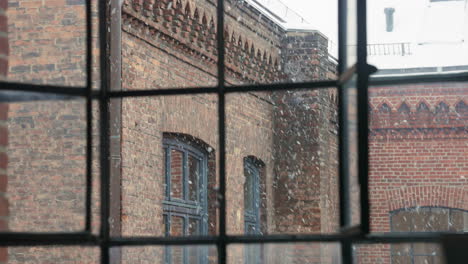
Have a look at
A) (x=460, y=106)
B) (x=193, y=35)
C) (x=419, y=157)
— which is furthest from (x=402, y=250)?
(x=193, y=35)

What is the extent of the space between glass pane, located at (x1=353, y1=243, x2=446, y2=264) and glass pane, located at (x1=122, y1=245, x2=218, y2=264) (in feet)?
18.7

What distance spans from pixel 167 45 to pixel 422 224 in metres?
8.76

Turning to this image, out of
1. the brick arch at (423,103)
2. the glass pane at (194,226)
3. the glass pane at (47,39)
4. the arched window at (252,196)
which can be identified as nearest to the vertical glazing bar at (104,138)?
the glass pane at (47,39)

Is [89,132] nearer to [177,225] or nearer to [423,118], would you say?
[177,225]

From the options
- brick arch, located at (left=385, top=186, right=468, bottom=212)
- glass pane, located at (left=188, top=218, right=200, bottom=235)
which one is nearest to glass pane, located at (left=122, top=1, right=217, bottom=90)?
glass pane, located at (left=188, top=218, right=200, bottom=235)

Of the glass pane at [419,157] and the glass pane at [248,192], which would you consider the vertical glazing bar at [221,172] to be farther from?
the glass pane at [419,157]

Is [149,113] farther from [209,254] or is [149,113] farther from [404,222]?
[404,222]

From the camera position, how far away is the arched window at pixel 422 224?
605 inches

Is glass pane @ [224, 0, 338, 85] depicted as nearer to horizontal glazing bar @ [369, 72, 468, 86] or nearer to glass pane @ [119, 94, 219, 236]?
glass pane @ [119, 94, 219, 236]

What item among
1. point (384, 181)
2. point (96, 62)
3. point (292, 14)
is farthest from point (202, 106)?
point (384, 181)

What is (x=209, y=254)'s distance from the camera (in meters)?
10.3

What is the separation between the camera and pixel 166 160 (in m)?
8.60

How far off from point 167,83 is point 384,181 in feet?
26.5

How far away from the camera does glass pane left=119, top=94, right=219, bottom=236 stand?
24.0 feet
